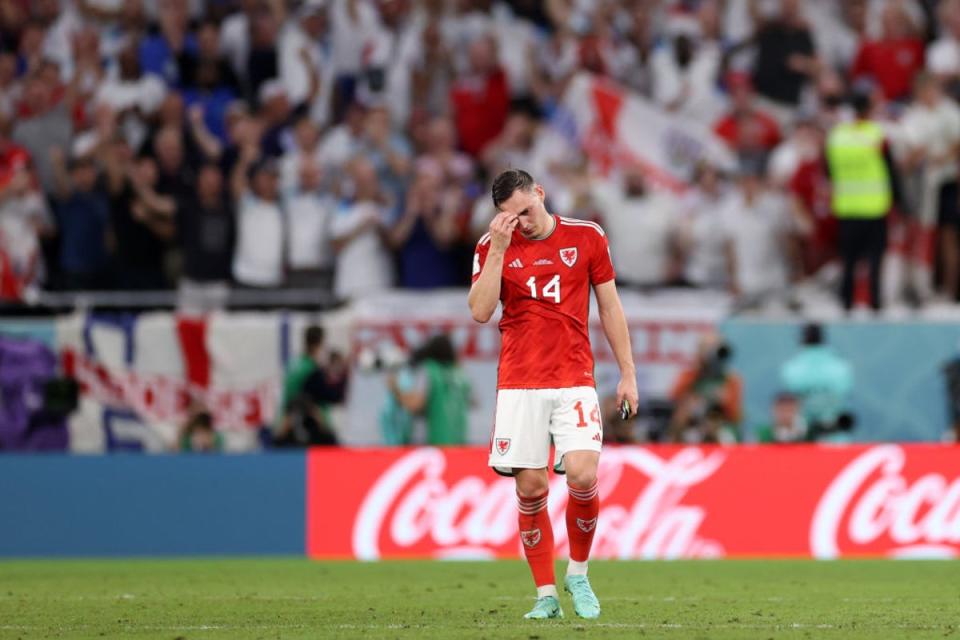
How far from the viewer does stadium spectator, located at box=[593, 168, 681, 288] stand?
1808cm

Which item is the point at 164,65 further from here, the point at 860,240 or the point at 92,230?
the point at 860,240

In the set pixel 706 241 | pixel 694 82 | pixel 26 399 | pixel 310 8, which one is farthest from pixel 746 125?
pixel 26 399

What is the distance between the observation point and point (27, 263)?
18422 millimetres

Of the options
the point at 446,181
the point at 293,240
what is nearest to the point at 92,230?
the point at 293,240

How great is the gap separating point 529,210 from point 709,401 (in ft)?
27.4

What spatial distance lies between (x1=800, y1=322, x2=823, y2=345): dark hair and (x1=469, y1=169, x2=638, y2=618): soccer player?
28.3ft

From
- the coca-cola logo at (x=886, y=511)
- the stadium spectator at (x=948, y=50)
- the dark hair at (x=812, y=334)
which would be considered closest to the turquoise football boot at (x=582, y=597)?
the coca-cola logo at (x=886, y=511)

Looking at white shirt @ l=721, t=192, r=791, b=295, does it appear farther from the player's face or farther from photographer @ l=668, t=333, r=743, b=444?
the player's face

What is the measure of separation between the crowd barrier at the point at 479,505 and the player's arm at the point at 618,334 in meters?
6.56

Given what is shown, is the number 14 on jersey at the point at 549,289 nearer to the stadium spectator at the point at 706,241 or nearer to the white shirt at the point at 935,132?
the stadium spectator at the point at 706,241

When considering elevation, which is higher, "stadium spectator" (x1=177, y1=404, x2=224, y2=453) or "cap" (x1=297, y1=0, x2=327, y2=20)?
"cap" (x1=297, y1=0, x2=327, y2=20)

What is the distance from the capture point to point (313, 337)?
17016mm

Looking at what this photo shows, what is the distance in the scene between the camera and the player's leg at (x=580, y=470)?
29.8 feet

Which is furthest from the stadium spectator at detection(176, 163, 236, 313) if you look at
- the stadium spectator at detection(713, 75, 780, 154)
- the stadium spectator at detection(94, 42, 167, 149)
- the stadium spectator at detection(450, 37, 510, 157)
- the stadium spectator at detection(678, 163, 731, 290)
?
the stadium spectator at detection(713, 75, 780, 154)
